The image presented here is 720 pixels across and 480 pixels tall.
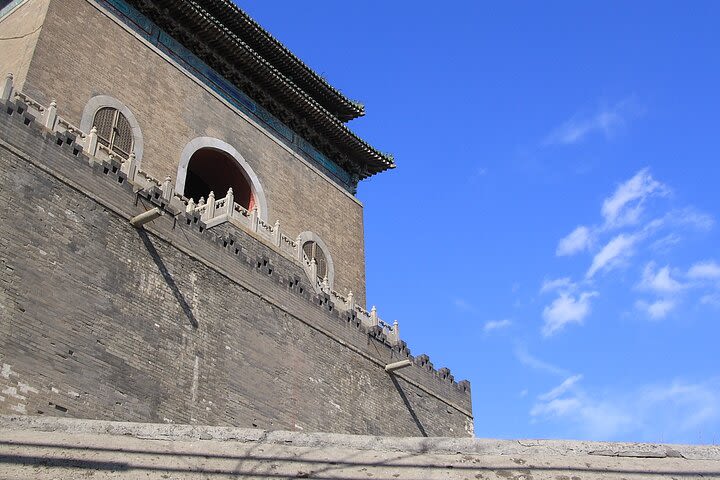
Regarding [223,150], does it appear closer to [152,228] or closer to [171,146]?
[171,146]

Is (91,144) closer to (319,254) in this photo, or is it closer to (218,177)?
(218,177)

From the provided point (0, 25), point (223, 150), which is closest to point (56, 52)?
point (0, 25)

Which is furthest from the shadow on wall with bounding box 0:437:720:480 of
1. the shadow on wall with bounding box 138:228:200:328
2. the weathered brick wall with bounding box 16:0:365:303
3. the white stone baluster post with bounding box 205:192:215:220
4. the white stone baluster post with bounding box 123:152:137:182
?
the weathered brick wall with bounding box 16:0:365:303

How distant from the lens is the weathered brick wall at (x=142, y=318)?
12.2m

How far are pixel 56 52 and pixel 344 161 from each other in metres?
10.5

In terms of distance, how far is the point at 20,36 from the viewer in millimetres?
18406

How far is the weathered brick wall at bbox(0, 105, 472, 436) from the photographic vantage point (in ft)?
40.0

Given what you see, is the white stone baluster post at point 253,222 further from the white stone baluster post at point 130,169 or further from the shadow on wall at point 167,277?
the shadow on wall at point 167,277

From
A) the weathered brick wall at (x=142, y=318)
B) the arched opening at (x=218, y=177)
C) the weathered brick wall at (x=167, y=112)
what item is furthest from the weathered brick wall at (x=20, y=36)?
the arched opening at (x=218, y=177)

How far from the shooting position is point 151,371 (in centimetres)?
1355

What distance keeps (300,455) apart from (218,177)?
18591mm

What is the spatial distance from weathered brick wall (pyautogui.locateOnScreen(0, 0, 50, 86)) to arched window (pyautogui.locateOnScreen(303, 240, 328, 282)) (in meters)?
8.70

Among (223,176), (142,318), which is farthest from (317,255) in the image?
(142,318)

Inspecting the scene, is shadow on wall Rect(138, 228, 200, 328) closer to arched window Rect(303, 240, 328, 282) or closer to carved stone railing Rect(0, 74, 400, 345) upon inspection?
carved stone railing Rect(0, 74, 400, 345)
